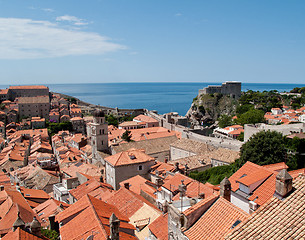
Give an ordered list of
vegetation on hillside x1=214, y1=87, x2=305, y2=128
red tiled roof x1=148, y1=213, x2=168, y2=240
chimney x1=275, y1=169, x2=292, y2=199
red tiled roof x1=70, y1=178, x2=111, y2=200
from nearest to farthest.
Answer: chimney x1=275, y1=169, x2=292, y2=199 → red tiled roof x1=148, y1=213, x2=168, y2=240 → red tiled roof x1=70, y1=178, x2=111, y2=200 → vegetation on hillside x1=214, y1=87, x2=305, y2=128

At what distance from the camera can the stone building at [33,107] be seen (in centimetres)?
8512

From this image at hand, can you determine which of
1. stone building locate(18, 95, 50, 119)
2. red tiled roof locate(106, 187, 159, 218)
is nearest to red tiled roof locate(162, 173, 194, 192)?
red tiled roof locate(106, 187, 159, 218)

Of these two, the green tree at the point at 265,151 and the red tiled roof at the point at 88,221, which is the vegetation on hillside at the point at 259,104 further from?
the red tiled roof at the point at 88,221

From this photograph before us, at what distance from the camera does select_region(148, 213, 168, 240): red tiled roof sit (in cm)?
1065

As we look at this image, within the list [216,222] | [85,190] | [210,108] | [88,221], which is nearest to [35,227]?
[88,221]

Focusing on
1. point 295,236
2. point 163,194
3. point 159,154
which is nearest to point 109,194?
point 163,194

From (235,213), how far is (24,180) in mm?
29496

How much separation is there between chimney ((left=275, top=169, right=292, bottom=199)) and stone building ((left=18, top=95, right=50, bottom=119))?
90.1 m

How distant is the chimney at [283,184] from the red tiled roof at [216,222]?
1.74m

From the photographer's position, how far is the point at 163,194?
16.3m

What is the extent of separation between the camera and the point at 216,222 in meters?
7.09

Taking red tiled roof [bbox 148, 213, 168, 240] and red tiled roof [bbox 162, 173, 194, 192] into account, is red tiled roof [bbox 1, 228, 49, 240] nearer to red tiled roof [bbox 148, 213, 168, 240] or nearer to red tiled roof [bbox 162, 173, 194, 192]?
red tiled roof [bbox 148, 213, 168, 240]

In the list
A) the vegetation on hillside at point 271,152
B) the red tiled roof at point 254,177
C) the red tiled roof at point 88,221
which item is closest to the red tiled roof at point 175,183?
the red tiled roof at point 254,177

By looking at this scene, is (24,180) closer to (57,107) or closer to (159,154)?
(159,154)
